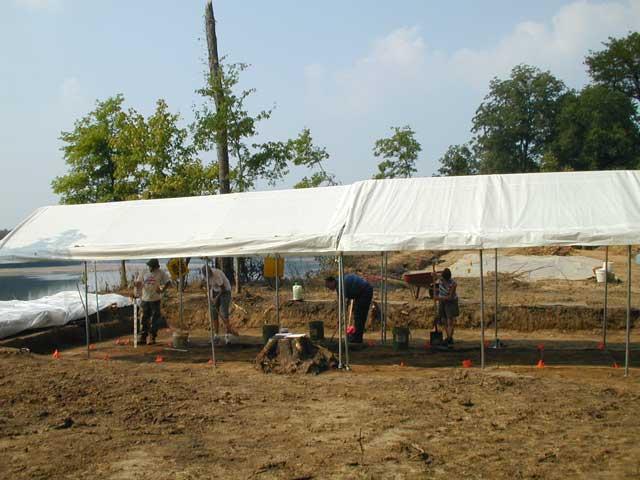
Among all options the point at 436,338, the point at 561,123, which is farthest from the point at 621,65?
the point at 436,338

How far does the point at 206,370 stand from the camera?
1113cm

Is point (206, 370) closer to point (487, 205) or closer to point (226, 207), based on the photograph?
point (226, 207)

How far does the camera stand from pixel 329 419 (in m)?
7.65

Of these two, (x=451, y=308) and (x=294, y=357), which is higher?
(x=451, y=308)

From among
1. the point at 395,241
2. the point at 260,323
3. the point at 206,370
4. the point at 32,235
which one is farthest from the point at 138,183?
the point at 395,241

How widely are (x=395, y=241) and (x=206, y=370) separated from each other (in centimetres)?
383

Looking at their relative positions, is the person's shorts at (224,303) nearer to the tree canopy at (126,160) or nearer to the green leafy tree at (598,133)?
the tree canopy at (126,160)

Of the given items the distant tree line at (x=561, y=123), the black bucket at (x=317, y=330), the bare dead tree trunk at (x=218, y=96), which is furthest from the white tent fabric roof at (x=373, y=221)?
the distant tree line at (x=561, y=123)

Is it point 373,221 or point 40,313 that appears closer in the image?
point 373,221

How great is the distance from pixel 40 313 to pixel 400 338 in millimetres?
7650

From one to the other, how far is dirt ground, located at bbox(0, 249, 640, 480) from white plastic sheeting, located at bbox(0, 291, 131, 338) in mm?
1350

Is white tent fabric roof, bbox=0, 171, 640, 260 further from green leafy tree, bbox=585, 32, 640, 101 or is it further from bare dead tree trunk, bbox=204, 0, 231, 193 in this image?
green leafy tree, bbox=585, 32, 640, 101

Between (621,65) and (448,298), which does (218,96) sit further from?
(621,65)

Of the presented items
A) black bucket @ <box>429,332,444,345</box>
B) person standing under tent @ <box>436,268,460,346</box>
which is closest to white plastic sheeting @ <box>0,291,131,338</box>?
black bucket @ <box>429,332,444,345</box>
